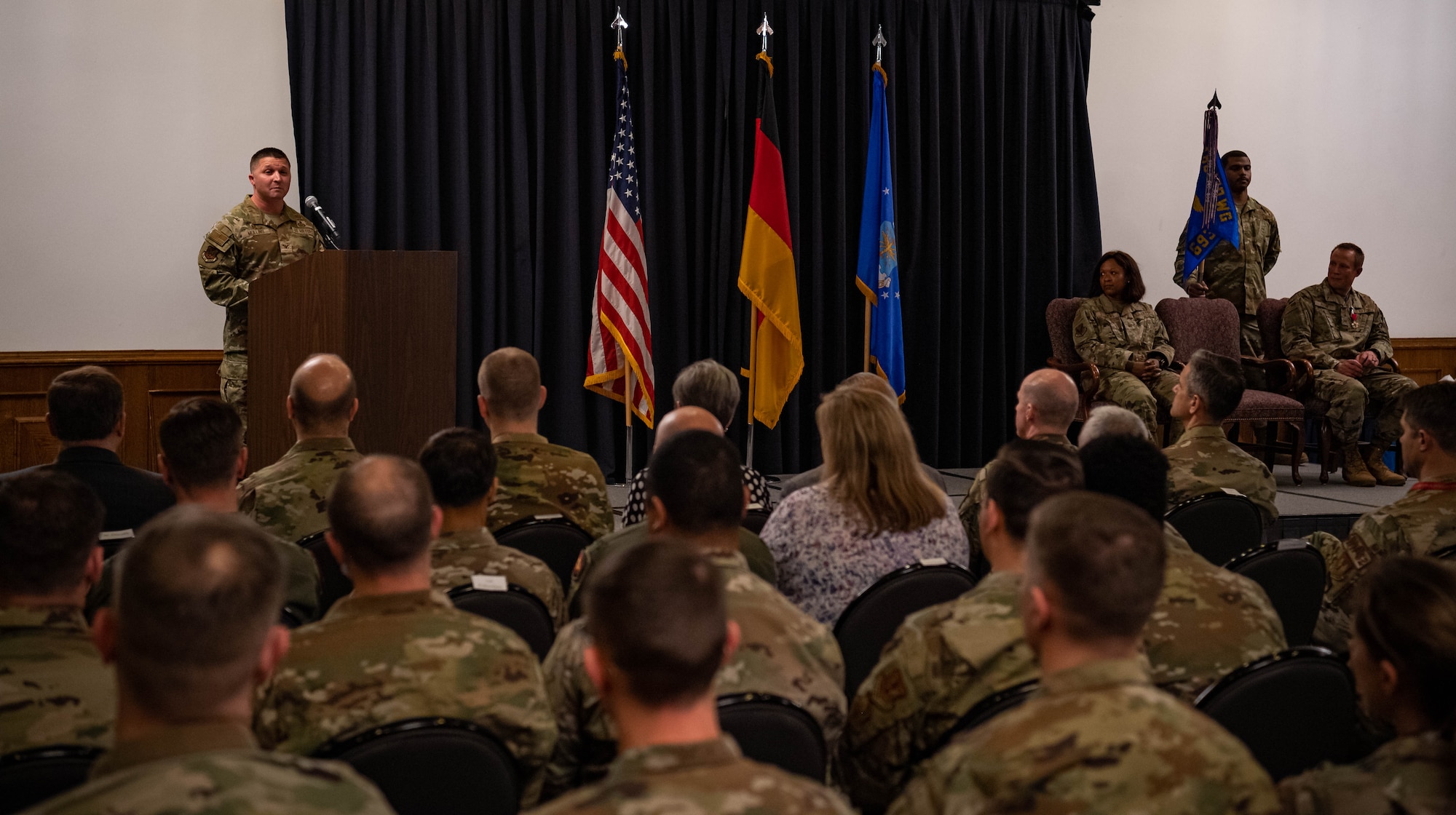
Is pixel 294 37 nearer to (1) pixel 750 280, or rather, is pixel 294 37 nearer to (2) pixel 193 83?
(2) pixel 193 83

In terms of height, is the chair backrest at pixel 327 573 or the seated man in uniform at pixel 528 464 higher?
the seated man in uniform at pixel 528 464

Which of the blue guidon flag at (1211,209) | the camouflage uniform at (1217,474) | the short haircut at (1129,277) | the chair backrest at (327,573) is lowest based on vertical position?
the chair backrest at (327,573)

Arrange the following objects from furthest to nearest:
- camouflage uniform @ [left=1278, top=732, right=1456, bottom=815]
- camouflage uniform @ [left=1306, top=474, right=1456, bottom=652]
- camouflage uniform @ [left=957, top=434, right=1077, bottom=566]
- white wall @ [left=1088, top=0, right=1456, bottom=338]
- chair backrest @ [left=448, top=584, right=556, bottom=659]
→ white wall @ [left=1088, top=0, right=1456, bottom=338], camouflage uniform @ [left=957, top=434, right=1077, bottom=566], camouflage uniform @ [left=1306, top=474, right=1456, bottom=652], chair backrest @ [left=448, top=584, right=556, bottom=659], camouflage uniform @ [left=1278, top=732, right=1456, bottom=815]

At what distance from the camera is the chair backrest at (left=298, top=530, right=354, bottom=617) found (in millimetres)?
3008

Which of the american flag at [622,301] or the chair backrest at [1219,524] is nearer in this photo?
the chair backrest at [1219,524]

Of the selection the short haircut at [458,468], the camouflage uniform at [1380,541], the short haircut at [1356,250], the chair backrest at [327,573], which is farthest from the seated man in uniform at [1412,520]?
the short haircut at [1356,250]

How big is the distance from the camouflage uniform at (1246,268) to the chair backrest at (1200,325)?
269 mm

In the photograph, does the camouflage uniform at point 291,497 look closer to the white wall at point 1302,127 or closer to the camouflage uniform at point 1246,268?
the camouflage uniform at point 1246,268

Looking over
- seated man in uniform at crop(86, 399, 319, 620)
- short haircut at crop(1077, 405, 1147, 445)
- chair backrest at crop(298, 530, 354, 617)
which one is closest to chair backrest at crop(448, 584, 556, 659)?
seated man in uniform at crop(86, 399, 319, 620)

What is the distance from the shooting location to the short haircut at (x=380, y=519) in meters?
1.94

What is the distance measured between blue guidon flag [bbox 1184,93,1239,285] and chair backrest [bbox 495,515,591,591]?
18.4 ft

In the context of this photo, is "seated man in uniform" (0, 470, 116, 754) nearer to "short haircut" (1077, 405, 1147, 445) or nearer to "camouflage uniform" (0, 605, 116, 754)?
"camouflage uniform" (0, 605, 116, 754)

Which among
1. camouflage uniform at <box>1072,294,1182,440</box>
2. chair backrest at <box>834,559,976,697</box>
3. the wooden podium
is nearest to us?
chair backrest at <box>834,559,976,697</box>

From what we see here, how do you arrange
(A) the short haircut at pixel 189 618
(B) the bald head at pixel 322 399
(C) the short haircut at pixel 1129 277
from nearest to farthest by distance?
(A) the short haircut at pixel 189 618 < (B) the bald head at pixel 322 399 < (C) the short haircut at pixel 1129 277
